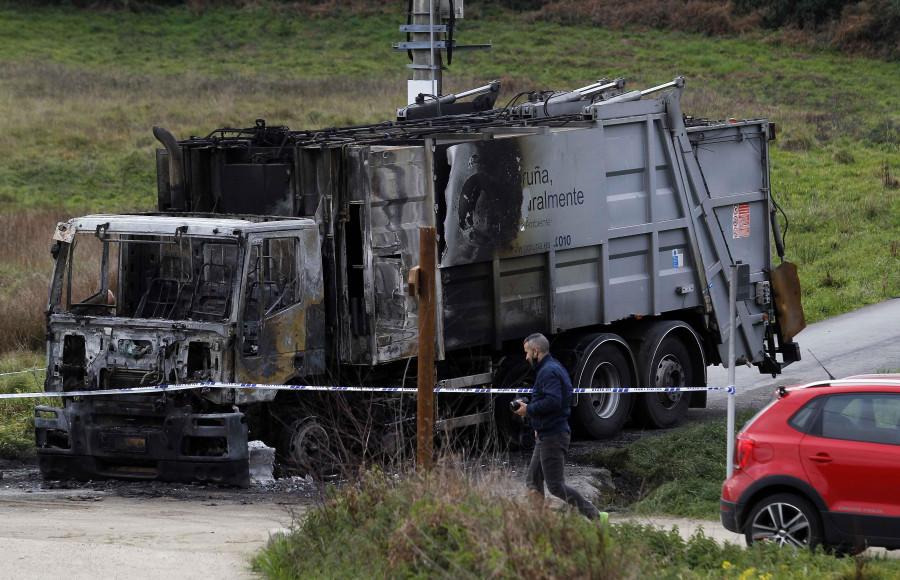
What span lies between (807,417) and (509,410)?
458cm

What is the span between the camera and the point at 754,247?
14.8 m

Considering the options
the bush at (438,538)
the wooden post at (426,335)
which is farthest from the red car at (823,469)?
the wooden post at (426,335)

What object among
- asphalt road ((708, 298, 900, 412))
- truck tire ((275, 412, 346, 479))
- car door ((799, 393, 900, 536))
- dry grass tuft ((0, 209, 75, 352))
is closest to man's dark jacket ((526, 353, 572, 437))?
car door ((799, 393, 900, 536))

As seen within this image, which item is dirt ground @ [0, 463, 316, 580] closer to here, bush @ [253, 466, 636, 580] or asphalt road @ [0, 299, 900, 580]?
asphalt road @ [0, 299, 900, 580]

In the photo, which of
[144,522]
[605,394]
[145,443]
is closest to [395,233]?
[145,443]

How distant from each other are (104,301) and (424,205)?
2.99 metres

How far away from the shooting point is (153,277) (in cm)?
1184

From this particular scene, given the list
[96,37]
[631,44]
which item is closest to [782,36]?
[631,44]

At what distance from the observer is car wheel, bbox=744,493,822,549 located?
818 cm

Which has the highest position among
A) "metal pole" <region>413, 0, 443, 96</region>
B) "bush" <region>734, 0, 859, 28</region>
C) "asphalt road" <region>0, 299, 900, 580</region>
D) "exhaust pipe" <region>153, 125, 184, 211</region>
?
"bush" <region>734, 0, 859, 28</region>

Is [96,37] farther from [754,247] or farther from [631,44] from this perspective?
[754,247]

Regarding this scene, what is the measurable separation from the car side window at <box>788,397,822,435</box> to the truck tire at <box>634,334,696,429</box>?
525cm

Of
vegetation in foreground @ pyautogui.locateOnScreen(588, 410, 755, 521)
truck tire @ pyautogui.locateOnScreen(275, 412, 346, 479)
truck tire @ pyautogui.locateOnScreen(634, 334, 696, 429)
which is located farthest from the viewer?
truck tire @ pyautogui.locateOnScreen(634, 334, 696, 429)

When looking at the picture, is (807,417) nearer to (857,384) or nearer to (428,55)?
(857,384)
